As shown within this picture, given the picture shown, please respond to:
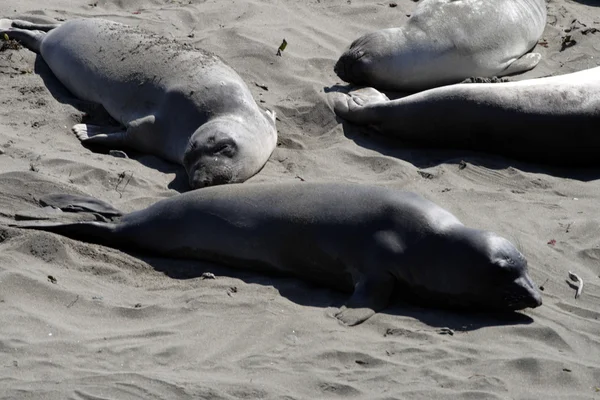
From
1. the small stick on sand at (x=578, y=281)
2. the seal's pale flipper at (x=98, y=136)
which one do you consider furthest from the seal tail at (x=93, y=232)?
the small stick on sand at (x=578, y=281)

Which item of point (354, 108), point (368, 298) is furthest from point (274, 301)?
point (354, 108)

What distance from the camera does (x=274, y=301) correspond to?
16.7 feet

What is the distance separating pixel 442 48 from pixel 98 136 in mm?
2851

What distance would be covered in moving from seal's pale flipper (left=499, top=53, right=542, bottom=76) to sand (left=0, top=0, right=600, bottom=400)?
1.52m

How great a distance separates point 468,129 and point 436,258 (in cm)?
233

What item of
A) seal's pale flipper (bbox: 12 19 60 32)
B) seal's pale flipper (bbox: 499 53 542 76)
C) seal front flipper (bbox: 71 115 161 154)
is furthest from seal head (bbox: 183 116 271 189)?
seal's pale flipper (bbox: 499 53 542 76)

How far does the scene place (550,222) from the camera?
6.13 meters

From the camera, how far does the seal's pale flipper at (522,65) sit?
8.48m

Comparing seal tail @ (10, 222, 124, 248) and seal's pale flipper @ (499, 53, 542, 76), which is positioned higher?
seal's pale flipper @ (499, 53, 542, 76)

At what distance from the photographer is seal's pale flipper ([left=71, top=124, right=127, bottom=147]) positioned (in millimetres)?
6867

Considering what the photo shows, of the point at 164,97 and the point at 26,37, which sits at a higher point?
the point at 164,97

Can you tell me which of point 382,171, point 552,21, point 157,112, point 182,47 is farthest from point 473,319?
point 552,21

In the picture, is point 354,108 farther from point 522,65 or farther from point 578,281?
point 578,281

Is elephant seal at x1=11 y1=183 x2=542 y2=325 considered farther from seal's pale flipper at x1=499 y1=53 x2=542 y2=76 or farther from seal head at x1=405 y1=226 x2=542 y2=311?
seal's pale flipper at x1=499 y1=53 x2=542 y2=76
